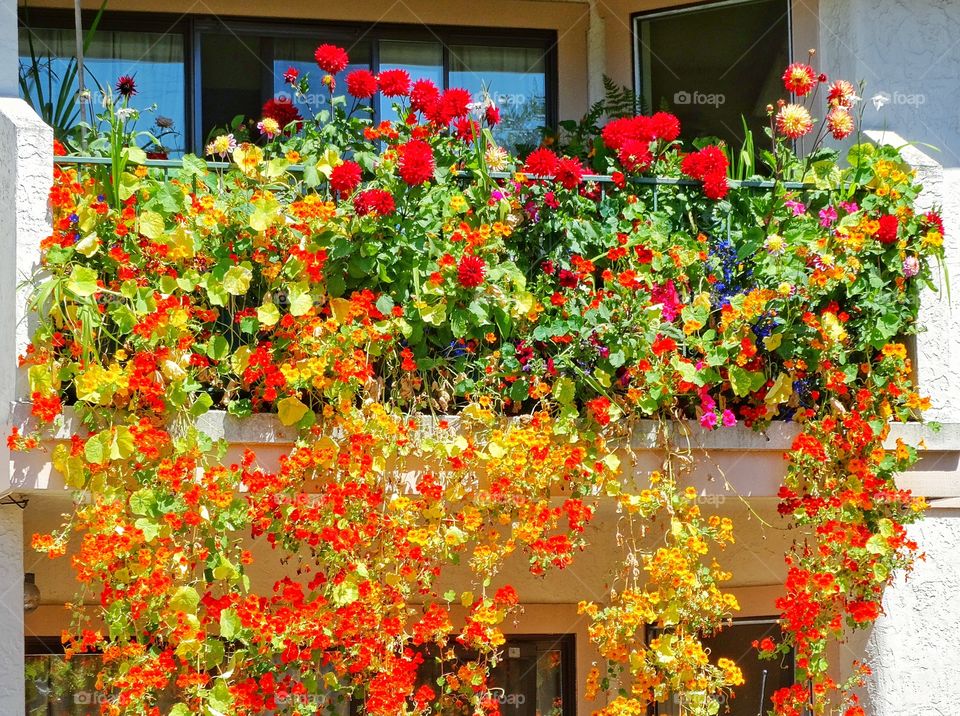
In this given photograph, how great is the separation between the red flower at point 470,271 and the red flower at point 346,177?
55 centimetres

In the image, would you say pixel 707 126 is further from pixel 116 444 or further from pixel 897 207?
pixel 116 444

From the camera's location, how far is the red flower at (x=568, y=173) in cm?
586

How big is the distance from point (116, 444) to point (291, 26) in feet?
13.4

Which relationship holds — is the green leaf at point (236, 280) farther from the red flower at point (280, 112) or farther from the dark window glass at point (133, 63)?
the dark window glass at point (133, 63)

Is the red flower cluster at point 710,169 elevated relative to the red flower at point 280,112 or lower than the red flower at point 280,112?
lower

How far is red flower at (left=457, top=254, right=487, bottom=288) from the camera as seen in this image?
5.61 m

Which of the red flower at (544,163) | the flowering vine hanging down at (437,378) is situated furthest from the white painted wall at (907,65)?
the red flower at (544,163)

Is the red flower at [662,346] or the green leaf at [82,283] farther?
the red flower at [662,346]

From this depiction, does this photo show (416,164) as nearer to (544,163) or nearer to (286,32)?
(544,163)

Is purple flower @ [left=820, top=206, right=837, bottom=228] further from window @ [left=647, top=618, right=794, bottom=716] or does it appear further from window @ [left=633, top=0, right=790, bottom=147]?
window @ [left=647, top=618, right=794, bottom=716]

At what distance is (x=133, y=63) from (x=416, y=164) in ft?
11.6

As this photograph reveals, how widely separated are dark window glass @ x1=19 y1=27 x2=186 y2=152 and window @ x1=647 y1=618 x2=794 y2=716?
14.1ft

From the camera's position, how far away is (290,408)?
5.51 meters

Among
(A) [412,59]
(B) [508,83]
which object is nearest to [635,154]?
(B) [508,83]
